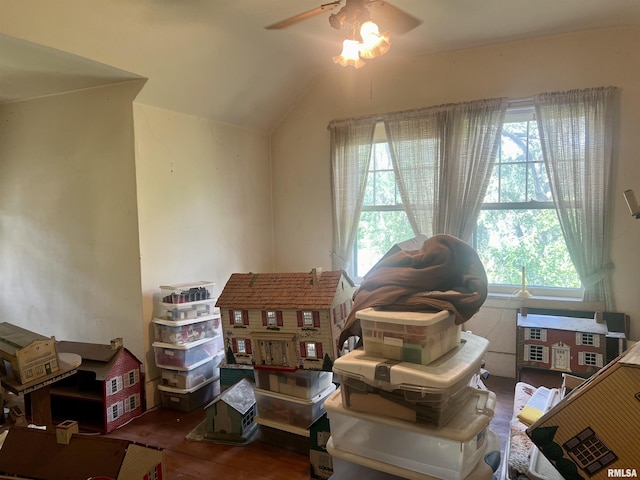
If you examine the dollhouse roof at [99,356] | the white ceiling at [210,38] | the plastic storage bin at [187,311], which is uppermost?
the white ceiling at [210,38]

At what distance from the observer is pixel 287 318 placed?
2197 mm

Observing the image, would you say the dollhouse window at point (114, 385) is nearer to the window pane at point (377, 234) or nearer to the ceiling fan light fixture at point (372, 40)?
the window pane at point (377, 234)

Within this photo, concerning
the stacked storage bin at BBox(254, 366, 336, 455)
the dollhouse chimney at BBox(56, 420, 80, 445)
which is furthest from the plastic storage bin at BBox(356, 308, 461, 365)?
the dollhouse chimney at BBox(56, 420, 80, 445)

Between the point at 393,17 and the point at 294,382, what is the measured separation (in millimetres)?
1995

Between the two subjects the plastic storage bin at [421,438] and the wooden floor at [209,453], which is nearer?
the plastic storage bin at [421,438]

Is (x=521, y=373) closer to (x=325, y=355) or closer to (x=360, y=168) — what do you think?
(x=325, y=355)

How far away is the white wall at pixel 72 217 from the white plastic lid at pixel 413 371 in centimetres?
204

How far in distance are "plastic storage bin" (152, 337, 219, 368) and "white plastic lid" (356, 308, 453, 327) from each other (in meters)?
1.77

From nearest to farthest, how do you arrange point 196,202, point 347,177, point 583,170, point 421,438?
1. point 421,438
2. point 583,170
3. point 196,202
4. point 347,177

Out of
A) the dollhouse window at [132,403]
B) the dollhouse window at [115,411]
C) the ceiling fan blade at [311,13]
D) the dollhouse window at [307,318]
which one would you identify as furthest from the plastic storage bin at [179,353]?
the ceiling fan blade at [311,13]

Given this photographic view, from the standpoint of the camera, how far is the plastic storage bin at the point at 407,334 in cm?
135

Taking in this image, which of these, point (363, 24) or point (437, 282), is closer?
point (437, 282)

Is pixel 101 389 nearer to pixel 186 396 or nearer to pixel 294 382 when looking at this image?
pixel 186 396

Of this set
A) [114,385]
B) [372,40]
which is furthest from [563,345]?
[114,385]
